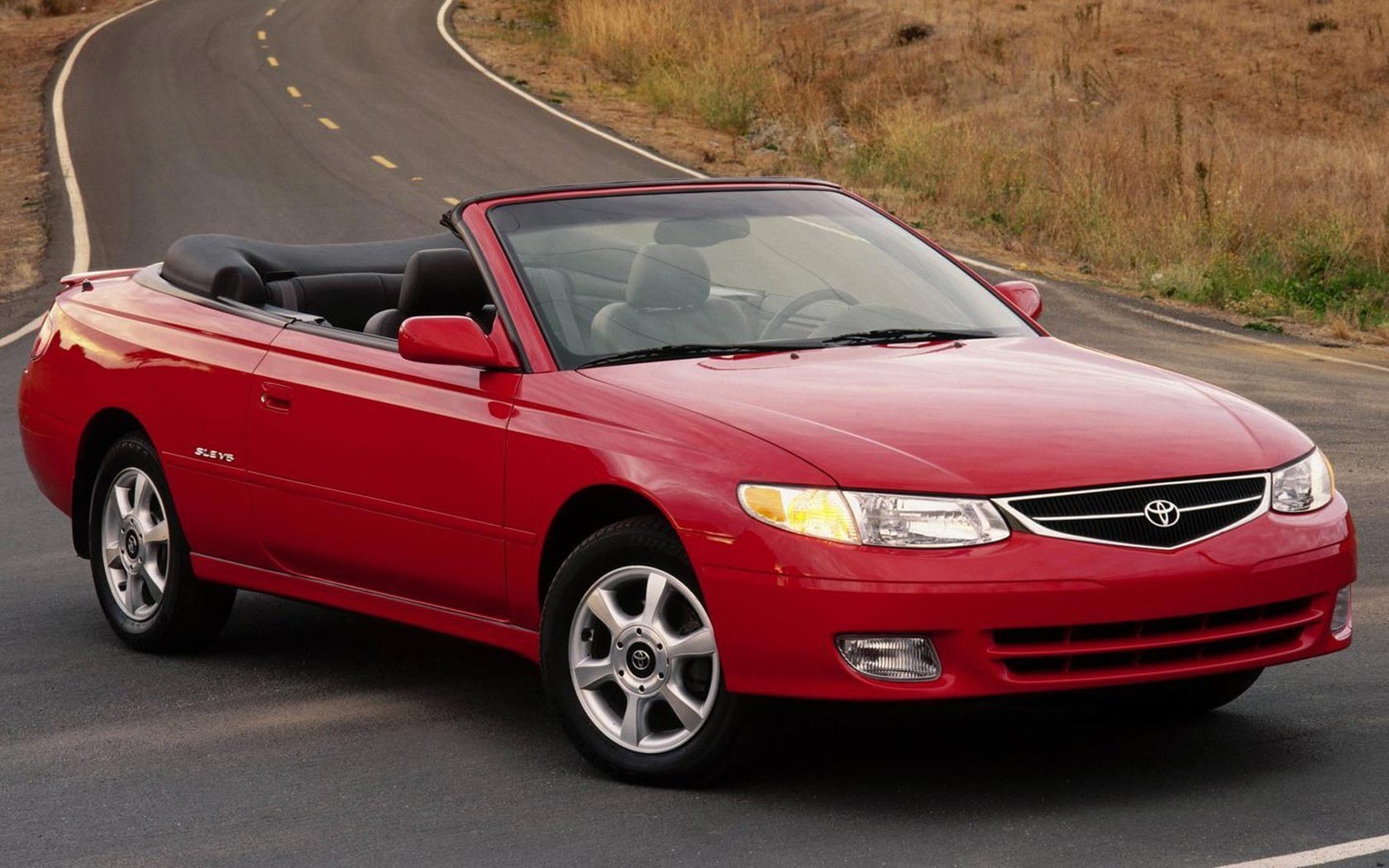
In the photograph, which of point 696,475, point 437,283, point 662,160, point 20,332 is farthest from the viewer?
point 662,160

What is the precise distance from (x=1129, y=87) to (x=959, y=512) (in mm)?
28789

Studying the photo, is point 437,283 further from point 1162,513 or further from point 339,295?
point 1162,513

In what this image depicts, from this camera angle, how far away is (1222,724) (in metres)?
5.97

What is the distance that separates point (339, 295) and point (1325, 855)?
14.7 ft

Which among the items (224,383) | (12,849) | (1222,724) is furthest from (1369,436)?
(12,849)

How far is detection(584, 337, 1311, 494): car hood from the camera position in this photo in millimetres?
5008

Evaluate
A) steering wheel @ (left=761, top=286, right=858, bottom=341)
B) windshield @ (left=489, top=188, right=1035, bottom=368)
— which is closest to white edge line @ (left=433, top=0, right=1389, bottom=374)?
windshield @ (left=489, top=188, right=1035, bottom=368)

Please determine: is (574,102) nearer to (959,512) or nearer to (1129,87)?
(1129,87)

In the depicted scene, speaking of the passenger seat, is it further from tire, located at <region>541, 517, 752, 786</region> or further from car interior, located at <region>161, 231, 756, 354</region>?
tire, located at <region>541, 517, 752, 786</region>

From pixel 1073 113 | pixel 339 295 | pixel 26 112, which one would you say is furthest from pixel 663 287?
pixel 26 112

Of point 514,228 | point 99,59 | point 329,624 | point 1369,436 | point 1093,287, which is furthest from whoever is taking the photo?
point 99,59

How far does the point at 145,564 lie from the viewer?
7.28 metres

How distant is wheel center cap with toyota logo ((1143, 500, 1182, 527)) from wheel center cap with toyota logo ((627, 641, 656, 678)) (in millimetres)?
1276

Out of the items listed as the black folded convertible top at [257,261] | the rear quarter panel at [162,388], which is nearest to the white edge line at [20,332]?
the black folded convertible top at [257,261]
